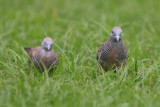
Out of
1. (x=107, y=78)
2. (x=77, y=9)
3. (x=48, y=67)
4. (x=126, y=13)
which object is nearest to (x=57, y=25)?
(x=77, y=9)

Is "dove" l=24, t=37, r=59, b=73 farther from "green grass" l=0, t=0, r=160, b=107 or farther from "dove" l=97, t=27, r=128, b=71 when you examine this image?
"dove" l=97, t=27, r=128, b=71

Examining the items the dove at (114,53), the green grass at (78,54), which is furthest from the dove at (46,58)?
the dove at (114,53)

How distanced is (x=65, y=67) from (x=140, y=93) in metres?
1.41

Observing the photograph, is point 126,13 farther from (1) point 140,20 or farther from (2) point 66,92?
(2) point 66,92

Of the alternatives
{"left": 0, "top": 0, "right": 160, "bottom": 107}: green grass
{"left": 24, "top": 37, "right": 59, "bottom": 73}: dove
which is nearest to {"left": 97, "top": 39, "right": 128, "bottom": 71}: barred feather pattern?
{"left": 0, "top": 0, "right": 160, "bottom": 107}: green grass

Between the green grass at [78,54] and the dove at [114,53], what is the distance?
180 millimetres

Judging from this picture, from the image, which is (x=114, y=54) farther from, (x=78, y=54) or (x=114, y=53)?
(x=78, y=54)

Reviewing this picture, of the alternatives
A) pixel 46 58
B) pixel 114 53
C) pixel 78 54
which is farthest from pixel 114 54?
pixel 46 58

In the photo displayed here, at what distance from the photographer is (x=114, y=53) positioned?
17.5 feet

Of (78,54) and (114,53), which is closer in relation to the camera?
(114,53)

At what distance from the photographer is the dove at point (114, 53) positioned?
17.4 feet

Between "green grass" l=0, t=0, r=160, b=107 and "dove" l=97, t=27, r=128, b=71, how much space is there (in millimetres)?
180

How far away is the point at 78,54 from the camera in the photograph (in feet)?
19.1

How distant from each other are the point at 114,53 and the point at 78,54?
79cm
